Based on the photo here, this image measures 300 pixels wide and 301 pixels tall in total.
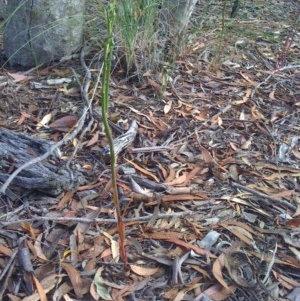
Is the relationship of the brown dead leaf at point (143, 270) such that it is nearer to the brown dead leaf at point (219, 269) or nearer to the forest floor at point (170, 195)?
the forest floor at point (170, 195)

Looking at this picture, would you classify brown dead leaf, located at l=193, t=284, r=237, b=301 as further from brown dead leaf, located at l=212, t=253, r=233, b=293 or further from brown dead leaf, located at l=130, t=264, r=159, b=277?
brown dead leaf, located at l=130, t=264, r=159, b=277

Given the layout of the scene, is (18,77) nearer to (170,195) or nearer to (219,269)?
(170,195)

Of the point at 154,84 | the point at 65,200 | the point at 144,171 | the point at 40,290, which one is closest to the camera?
the point at 40,290

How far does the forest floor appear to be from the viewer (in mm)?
1812

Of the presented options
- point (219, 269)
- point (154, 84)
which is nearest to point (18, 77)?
point (154, 84)

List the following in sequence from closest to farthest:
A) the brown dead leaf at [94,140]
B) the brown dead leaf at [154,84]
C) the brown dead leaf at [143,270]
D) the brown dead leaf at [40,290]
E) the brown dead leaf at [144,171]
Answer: the brown dead leaf at [40,290] → the brown dead leaf at [143,270] → the brown dead leaf at [144,171] → the brown dead leaf at [94,140] → the brown dead leaf at [154,84]

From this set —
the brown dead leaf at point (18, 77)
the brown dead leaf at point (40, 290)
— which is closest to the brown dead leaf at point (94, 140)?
the brown dead leaf at point (18, 77)

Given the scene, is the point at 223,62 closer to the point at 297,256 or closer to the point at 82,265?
the point at 297,256

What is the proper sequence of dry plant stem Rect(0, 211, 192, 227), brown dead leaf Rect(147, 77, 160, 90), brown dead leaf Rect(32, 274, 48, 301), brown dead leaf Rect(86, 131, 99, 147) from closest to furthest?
brown dead leaf Rect(32, 274, 48, 301) < dry plant stem Rect(0, 211, 192, 227) < brown dead leaf Rect(86, 131, 99, 147) < brown dead leaf Rect(147, 77, 160, 90)

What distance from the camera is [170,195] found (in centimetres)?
216

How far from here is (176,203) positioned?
2135 millimetres

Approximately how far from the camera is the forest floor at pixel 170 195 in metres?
1.81

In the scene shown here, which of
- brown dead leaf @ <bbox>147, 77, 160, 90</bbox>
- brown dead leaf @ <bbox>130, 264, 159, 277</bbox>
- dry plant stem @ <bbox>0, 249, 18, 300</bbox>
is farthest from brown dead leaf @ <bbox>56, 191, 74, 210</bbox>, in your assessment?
brown dead leaf @ <bbox>147, 77, 160, 90</bbox>

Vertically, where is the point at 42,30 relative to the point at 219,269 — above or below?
above
